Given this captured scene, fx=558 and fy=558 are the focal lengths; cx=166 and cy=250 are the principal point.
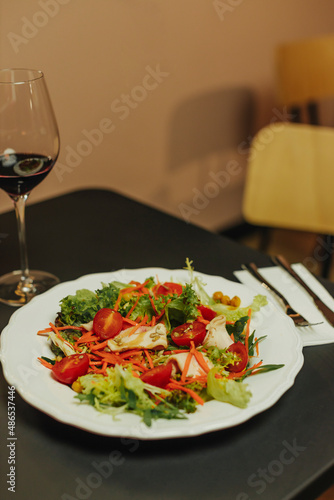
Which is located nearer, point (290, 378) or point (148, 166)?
point (290, 378)

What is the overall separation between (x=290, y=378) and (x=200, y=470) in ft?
0.61

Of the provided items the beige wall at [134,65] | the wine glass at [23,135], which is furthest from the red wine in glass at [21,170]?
the beige wall at [134,65]

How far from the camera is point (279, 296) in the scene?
109 cm

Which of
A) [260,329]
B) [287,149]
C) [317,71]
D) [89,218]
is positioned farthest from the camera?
[317,71]

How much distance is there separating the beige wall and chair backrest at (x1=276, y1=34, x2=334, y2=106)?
387mm

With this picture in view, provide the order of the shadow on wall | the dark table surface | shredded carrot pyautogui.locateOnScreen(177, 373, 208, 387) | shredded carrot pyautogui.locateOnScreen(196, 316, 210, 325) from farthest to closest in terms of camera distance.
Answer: the shadow on wall, shredded carrot pyautogui.locateOnScreen(196, 316, 210, 325), shredded carrot pyautogui.locateOnScreen(177, 373, 208, 387), the dark table surface

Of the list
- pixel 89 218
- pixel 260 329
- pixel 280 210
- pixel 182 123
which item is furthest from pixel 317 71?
pixel 260 329

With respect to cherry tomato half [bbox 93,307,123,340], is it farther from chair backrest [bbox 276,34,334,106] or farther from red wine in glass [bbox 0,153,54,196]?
chair backrest [bbox 276,34,334,106]

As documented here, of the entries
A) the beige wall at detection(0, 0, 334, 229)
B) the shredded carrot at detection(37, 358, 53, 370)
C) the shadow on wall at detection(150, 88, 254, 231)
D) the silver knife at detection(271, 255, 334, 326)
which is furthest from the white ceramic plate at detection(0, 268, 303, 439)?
the shadow on wall at detection(150, 88, 254, 231)

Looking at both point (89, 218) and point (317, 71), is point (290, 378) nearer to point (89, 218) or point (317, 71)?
point (89, 218)

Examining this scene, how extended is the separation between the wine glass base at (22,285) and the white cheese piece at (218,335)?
0.40m

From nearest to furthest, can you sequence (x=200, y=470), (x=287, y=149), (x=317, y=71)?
Result: (x=200, y=470) → (x=287, y=149) → (x=317, y=71)

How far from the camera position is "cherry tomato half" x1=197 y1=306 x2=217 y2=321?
0.94m

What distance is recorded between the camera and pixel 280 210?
2.21m
